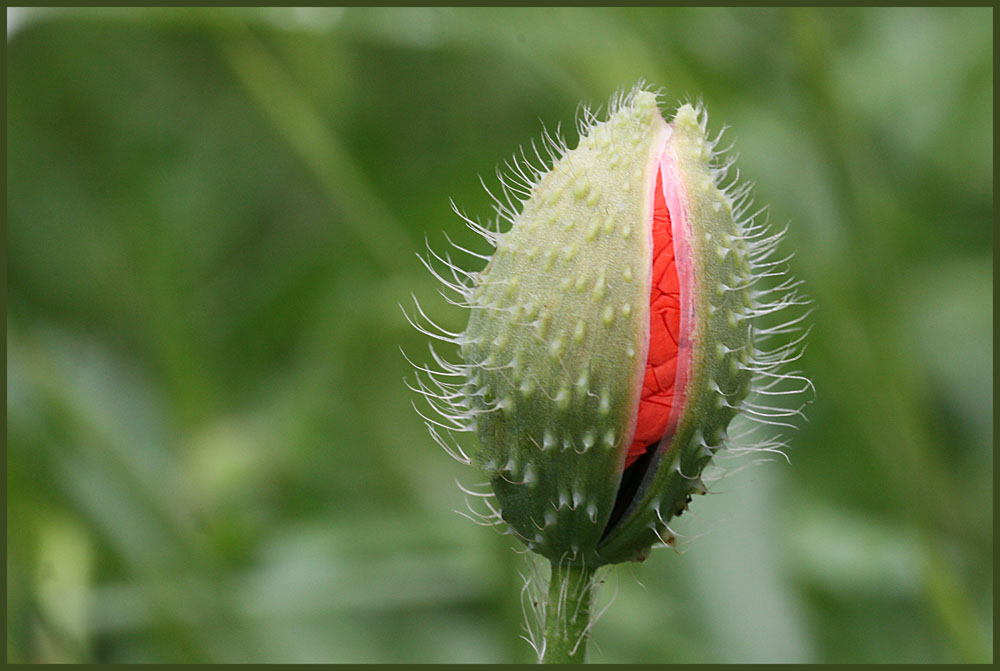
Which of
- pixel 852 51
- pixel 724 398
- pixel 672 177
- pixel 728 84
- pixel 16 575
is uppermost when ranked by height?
pixel 852 51

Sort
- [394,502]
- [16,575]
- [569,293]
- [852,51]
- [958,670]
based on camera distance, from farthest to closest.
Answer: [852,51] → [394,502] → [16,575] → [958,670] → [569,293]

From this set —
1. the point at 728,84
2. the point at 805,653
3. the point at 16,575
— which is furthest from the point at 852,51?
the point at 16,575

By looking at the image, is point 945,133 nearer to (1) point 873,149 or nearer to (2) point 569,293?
(1) point 873,149

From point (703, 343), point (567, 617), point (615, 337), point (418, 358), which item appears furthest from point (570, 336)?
point (418, 358)

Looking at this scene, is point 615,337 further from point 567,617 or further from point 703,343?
point 567,617

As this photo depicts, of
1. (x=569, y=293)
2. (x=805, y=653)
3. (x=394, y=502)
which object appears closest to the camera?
(x=569, y=293)

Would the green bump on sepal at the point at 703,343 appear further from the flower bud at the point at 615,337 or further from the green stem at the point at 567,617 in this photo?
the green stem at the point at 567,617

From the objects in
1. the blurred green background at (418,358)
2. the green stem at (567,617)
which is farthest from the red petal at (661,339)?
the blurred green background at (418,358)

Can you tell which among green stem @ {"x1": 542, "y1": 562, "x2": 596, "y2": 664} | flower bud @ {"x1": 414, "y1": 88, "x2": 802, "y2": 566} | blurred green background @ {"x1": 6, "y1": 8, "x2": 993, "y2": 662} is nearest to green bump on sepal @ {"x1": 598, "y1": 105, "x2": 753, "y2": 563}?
flower bud @ {"x1": 414, "y1": 88, "x2": 802, "y2": 566}
